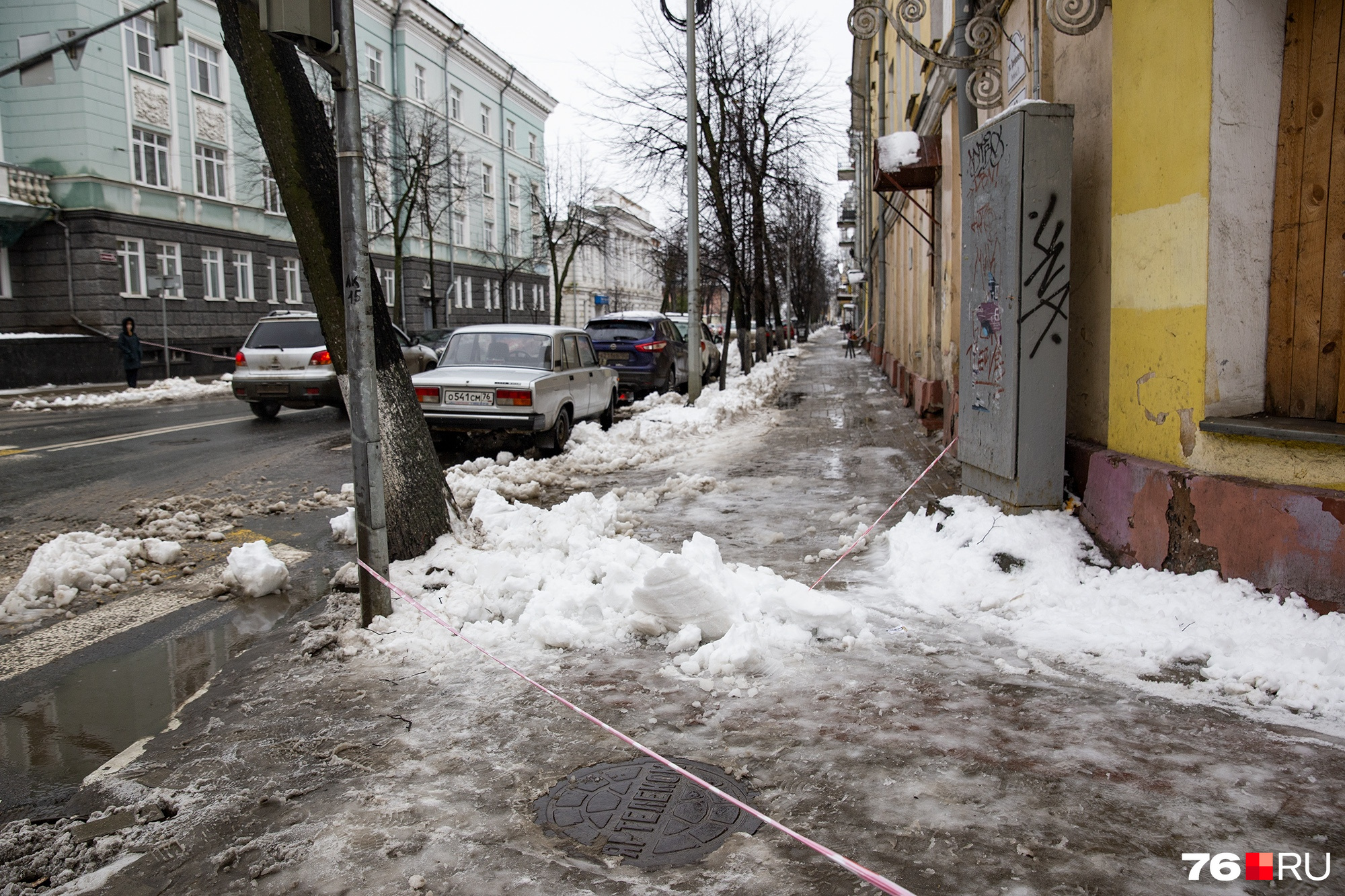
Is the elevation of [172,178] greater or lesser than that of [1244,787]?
greater

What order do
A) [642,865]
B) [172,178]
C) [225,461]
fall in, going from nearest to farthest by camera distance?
1. [642,865]
2. [225,461]
3. [172,178]

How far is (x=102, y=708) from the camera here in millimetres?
4020

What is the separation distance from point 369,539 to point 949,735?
2.96 metres

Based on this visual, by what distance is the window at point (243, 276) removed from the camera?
30594 mm

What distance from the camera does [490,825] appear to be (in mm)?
2895

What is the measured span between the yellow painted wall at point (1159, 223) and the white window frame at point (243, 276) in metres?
30.4

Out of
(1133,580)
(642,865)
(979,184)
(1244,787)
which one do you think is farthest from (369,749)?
(979,184)

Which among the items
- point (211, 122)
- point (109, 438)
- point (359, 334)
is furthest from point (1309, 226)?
point (211, 122)

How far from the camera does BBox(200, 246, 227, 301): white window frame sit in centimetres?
2934

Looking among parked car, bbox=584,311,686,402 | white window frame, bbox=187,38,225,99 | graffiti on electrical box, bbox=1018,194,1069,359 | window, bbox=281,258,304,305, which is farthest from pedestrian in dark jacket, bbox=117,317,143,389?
graffiti on electrical box, bbox=1018,194,1069,359

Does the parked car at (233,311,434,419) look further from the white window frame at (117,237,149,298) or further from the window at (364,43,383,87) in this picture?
the window at (364,43,383,87)

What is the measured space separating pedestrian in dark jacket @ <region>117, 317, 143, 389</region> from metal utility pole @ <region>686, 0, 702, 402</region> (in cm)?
1320

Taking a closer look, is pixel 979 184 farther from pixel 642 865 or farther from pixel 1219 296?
pixel 642 865

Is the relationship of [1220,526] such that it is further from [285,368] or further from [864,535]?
[285,368]
